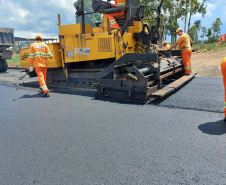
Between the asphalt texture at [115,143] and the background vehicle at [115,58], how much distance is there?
483mm

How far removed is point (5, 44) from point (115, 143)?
1077 centimetres

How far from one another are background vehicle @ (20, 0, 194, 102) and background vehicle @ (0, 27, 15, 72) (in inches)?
174

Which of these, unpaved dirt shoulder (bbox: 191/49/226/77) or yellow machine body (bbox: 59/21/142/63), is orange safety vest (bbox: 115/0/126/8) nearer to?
yellow machine body (bbox: 59/21/142/63)

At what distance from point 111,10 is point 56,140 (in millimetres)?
4102

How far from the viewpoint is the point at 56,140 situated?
266 centimetres

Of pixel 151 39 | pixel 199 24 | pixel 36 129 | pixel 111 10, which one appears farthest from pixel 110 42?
pixel 199 24

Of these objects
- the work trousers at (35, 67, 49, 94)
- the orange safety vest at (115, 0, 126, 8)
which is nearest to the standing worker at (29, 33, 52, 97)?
the work trousers at (35, 67, 49, 94)

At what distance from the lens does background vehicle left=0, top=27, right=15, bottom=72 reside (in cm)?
1078

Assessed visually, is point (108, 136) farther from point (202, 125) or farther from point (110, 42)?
point (110, 42)

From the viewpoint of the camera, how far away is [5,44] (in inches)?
435

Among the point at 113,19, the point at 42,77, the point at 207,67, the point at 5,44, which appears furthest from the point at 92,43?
the point at 5,44

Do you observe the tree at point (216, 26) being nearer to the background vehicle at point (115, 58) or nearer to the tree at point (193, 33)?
the tree at point (193, 33)

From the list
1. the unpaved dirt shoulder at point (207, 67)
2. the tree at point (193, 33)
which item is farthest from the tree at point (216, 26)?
the unpaved dirt shoulder at point (207, 67)

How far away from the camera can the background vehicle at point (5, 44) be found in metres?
10.8
